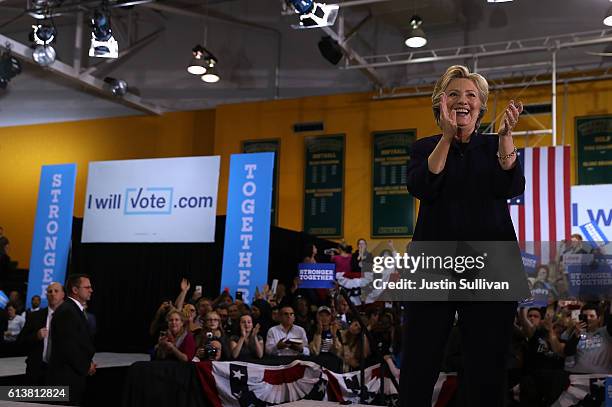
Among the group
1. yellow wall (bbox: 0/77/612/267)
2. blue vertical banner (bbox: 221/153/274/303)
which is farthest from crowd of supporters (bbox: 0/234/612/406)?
yellow wall (bbox: 0/77/612/267)

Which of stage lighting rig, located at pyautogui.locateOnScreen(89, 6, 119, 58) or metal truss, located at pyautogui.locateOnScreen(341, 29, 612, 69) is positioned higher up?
metal truss, located at pyautogui.locateOnScreen(341, 29, 612, 69)

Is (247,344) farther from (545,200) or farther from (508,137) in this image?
(508,137)

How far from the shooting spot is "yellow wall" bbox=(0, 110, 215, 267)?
607 inches

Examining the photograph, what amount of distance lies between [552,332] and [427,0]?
7.86 m

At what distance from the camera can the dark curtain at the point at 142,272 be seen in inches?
405

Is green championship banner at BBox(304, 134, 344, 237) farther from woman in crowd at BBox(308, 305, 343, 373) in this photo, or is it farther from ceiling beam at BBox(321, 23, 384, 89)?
woman in crowd at BBox(308, 305, 343, 373)

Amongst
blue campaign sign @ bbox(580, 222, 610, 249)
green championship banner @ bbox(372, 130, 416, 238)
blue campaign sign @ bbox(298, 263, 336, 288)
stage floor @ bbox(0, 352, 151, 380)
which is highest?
green championship banner @ bbox(372, 130, 416, 238)

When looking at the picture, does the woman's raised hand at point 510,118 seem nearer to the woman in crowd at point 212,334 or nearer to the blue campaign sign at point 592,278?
the blue campaign sign at point 592,278

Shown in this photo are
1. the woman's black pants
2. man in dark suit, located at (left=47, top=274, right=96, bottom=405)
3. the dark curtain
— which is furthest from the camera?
the dark curtain

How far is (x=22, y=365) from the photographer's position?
27.4 ft

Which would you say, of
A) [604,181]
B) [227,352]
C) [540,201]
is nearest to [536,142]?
[604,181]

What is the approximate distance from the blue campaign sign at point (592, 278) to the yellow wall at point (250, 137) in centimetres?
623

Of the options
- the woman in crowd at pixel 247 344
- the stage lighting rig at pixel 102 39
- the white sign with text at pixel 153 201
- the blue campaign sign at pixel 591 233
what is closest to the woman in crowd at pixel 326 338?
the woman in crowd at pixel 247 344

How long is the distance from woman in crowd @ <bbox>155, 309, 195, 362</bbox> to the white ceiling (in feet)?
23.9
